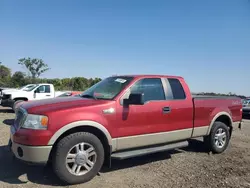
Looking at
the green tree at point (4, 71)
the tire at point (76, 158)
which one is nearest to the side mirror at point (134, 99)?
the tire at point (76, 158)

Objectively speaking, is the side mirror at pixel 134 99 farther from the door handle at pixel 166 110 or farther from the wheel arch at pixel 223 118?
the wheel arch at pixel 223 118

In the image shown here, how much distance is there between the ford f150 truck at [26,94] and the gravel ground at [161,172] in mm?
7604

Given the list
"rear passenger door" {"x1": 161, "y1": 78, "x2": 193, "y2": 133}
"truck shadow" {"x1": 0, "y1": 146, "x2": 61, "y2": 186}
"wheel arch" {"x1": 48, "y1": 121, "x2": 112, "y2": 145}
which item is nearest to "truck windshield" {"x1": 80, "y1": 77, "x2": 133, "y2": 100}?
"wheel arch" {"x1": 48, "y1": 121, "x2": 112, "y2": 145}

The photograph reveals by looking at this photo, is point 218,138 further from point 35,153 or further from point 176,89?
point 35,153

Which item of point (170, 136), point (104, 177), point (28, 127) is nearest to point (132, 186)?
point (104, 177)

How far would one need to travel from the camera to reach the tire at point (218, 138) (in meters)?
6.08

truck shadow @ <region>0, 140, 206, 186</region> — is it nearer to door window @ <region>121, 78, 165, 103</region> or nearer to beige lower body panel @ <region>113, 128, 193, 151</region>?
beige lower body panel @ <region>113, 128, 193, 151</region>

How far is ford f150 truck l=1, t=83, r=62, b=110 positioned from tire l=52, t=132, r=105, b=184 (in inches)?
376

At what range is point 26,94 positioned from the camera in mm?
13789

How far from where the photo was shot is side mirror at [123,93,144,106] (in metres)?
4.40

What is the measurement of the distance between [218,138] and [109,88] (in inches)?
126

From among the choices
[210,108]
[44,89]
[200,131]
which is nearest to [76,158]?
[200,131]

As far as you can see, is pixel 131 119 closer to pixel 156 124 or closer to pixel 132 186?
pixel 156 124

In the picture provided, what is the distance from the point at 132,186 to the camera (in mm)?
4043
